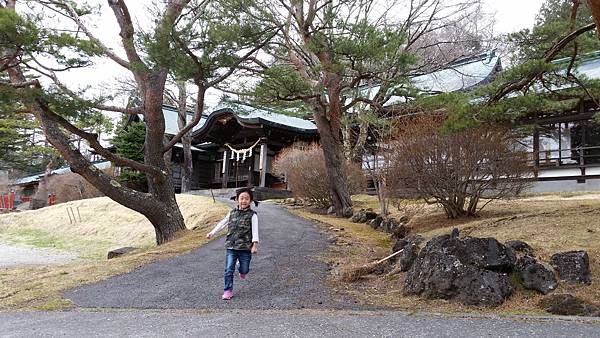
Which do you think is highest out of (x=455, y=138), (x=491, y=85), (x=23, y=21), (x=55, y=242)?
(x=23, y=21)

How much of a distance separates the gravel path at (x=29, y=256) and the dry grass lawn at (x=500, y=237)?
24.8ft

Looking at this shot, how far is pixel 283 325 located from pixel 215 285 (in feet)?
6.98

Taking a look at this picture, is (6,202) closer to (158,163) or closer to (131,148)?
(131,148)

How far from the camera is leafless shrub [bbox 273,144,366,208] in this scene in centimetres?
1501

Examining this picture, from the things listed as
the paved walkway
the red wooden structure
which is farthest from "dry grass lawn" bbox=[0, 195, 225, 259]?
the red wooden structure

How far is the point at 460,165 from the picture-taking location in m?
8.12

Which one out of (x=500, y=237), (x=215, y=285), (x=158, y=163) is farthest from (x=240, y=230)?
(x=158, y=163)

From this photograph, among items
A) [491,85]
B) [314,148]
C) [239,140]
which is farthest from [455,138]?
[239,140]

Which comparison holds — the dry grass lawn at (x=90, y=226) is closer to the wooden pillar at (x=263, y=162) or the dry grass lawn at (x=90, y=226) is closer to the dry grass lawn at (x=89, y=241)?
the dry grass lawn at (x=89, y=241)

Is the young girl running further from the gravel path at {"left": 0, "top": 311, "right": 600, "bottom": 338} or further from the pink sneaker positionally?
the gravel path at {"left": 0, "top": 311, "right": 600, "bottom": 338}

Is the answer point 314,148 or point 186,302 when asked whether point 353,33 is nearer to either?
point 186,302

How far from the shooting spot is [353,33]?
8.54m

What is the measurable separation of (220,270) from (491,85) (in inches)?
191

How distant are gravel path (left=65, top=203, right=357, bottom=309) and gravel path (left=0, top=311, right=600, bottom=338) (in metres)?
0.48
